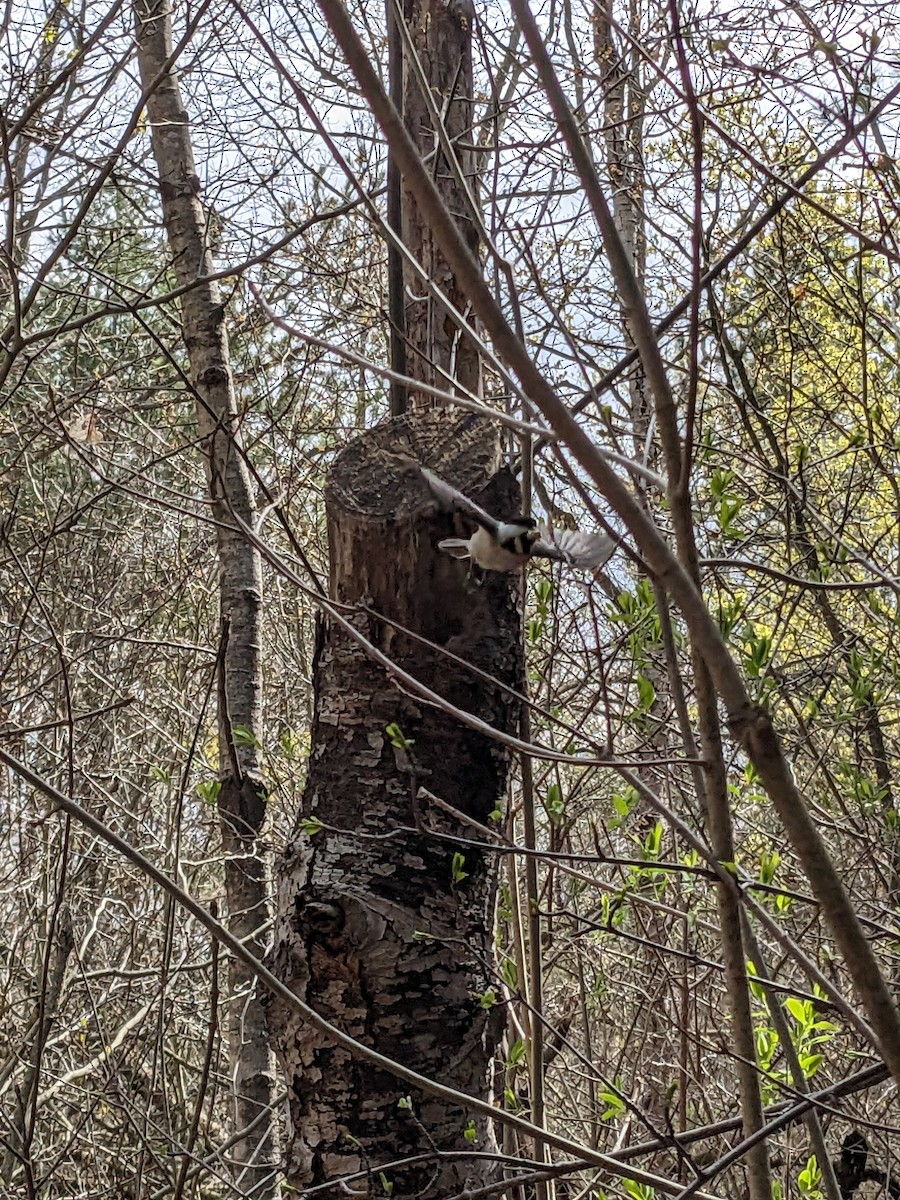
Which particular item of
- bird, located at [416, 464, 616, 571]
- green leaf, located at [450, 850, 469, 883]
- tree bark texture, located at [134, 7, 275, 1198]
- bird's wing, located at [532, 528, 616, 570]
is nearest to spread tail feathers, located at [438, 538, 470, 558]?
bird, located at [416, 464, 616, 571]

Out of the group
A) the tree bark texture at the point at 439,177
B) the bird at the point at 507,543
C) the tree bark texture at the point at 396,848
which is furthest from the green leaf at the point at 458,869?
the tree bark texture at the point at 439,177

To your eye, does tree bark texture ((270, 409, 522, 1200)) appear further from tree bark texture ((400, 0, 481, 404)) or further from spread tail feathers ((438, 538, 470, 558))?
tree bark texture ((400, 0, 481, 404))

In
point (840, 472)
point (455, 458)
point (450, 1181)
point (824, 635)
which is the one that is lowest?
point (450, 1181)

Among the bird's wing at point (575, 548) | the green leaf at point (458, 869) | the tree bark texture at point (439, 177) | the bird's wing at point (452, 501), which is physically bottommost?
the green leaf at point (458, 869)

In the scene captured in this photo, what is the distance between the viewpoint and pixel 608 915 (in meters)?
1.46

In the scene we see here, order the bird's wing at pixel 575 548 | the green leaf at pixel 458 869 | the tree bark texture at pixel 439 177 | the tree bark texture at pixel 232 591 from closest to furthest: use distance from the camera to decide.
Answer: the green leaf at pixel 458 869, the bird's wing at pixel 575 548, the tree bark texture at pixel 439 177, the tree bark texture at pixel 232 591

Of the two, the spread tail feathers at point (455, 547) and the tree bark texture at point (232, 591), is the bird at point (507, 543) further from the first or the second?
the tree bark texture at point (232, 591)

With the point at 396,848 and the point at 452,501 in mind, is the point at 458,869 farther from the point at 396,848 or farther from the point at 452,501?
the point at 452,501

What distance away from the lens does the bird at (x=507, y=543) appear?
1.89 m

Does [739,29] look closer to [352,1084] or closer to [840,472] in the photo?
[840,472]

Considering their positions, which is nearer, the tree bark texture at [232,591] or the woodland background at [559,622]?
the woodland background at [559,622]

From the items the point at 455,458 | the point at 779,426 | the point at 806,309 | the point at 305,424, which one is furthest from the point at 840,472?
the point at 455,458

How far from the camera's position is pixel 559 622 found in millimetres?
3039

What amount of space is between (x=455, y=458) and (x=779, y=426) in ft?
9.25
